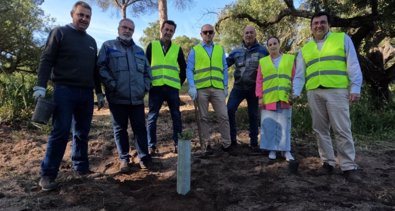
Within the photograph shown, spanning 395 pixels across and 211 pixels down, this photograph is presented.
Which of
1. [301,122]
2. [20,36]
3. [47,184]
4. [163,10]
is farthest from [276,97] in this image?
[20,36]

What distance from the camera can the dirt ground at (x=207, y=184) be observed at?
3.86 meters

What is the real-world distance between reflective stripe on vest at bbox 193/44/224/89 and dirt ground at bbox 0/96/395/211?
1.07m

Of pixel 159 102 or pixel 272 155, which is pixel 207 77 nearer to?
pixel 159 102

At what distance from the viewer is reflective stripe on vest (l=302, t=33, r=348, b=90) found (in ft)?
15.3

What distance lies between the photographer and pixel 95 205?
388cm

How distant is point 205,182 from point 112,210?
1.23 m

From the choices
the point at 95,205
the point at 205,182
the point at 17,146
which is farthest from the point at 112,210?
the point at 17,146

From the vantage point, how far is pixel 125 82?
190 inches

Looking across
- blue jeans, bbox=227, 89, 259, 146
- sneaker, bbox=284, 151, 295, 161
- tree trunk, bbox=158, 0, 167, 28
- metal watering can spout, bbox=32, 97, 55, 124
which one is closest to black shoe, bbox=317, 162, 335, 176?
sneaker, bbox=284, 151, 295, 161

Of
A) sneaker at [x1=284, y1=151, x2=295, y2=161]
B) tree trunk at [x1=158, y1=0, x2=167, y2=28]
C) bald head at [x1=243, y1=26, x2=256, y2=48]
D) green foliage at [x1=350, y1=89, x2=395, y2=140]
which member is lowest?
sneaker at [x1=284, y1=151, x2=295, y2=161]

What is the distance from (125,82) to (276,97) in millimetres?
2026

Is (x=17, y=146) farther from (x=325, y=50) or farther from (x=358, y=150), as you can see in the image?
(x=358, y=150)

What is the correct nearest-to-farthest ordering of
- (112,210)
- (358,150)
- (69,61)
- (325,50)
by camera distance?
1. (112,210)
2. (69,61)
3. (325,50)
4. (358,150)

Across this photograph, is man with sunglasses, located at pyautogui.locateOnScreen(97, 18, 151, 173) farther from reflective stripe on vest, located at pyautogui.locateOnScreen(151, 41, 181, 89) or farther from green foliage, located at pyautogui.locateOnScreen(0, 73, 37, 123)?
green foliage, located at pyautogui.locateOnScreen(0, 73, 37, 123)
